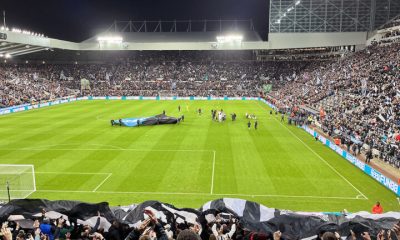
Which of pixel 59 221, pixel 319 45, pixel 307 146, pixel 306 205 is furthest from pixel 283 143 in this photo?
pixel 319 45

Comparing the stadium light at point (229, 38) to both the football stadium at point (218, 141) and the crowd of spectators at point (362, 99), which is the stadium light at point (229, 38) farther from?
the crowd of spectators at point (362, 99)

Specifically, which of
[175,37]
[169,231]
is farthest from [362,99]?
[175,37]

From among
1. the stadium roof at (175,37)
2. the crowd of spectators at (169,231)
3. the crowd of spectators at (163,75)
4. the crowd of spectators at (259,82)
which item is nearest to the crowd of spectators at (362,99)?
the crowd of spectators at (259,82)

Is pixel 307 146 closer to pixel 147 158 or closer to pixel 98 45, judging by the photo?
pixel 147 158

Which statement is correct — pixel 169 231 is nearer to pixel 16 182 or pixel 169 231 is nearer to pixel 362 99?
pixel 16 182

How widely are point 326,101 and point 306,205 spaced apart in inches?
1264

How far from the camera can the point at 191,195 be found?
18.8m

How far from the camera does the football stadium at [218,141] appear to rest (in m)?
11.2

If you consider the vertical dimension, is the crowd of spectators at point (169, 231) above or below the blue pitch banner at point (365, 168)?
above

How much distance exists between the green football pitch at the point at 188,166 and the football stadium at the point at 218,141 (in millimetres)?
131

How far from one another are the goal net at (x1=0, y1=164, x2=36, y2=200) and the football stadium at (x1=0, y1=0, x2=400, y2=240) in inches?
3.1

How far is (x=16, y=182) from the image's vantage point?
1925cm

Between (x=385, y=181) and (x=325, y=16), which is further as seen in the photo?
(x=325, y=16)

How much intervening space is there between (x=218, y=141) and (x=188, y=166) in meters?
8.34
